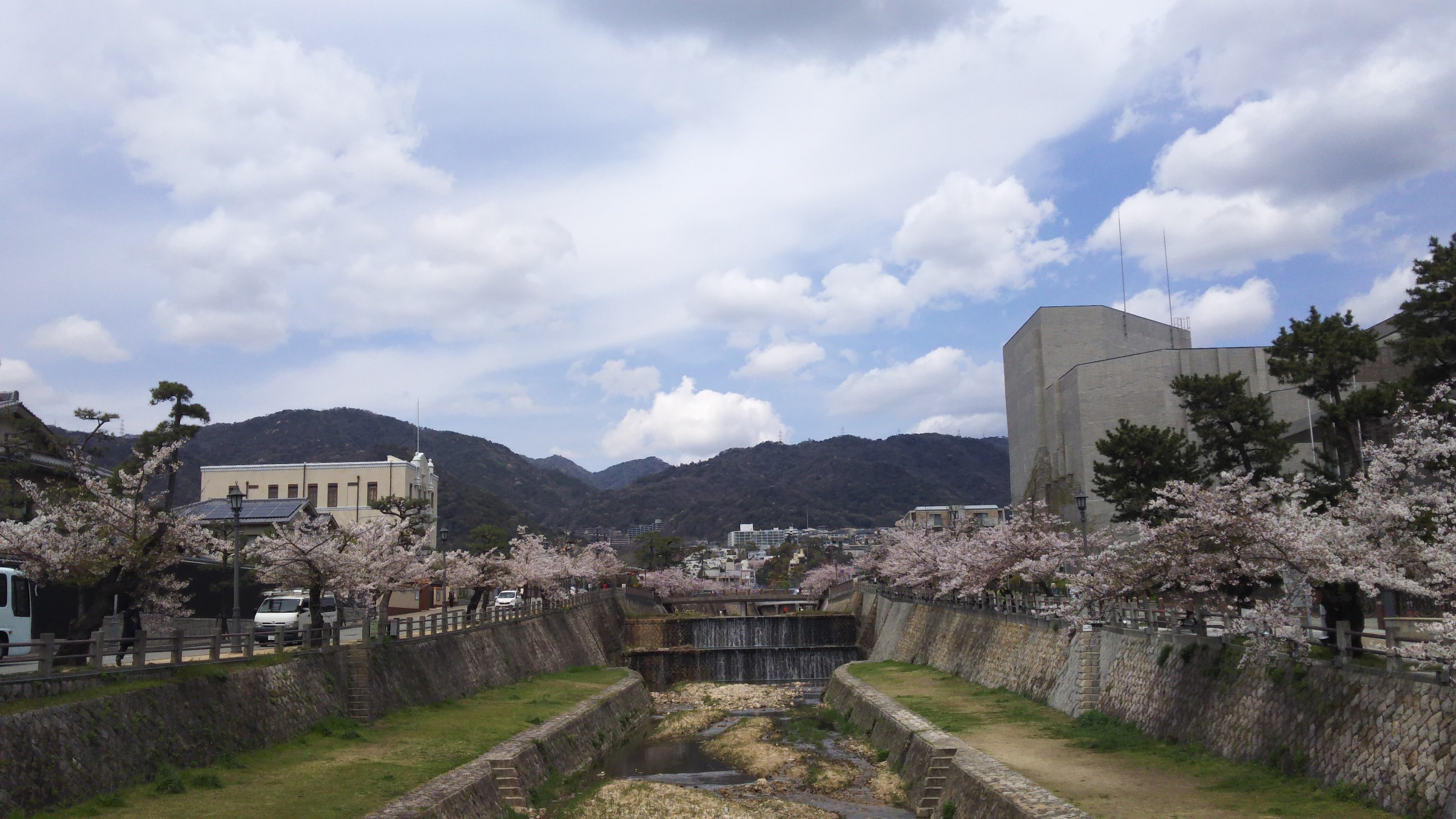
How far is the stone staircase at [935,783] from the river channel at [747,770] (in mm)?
966

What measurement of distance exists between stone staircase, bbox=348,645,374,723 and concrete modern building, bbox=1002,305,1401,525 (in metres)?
48.9

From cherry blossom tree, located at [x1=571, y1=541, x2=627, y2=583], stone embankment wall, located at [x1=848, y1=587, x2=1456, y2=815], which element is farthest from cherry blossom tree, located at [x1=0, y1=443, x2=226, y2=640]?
cherry blossom tree, located at [x1=571, y1=541, x2=627, y2=583]

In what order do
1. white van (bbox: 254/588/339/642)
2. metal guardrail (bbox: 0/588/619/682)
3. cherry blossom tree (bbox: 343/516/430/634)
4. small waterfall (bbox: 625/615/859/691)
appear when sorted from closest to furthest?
metal guardrail (bbox: 0/588/619/682), cherry blossom tree (bbox: 343/516/430/634), white van (bbox: 254/588/339/642), small waterfall (bbox: 625/615/859/691)

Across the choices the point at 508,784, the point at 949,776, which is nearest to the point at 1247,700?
the point at 949,776

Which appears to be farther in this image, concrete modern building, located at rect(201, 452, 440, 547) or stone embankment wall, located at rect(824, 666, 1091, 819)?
concrete modern building, located at rect(201, 452, 440, 547)

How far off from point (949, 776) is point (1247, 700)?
7152 millimetres

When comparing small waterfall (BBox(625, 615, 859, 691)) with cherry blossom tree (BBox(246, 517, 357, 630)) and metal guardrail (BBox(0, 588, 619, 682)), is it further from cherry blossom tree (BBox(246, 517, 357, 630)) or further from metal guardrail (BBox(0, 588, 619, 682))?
cherry blossom tree (BBox(246, 517, 357, 630))

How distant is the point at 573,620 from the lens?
196 feet

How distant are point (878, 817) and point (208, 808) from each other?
51.3ft

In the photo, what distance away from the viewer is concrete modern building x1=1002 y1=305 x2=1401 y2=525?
231 feet

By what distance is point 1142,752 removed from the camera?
23.5 metres

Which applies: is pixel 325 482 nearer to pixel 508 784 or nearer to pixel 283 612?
pixel 283 612

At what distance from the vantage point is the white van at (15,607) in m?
22.8

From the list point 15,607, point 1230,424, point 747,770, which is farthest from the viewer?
point 1230,424
